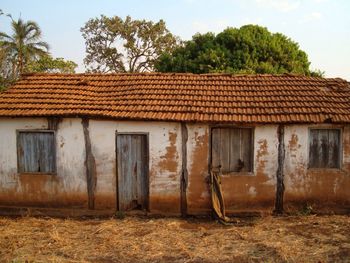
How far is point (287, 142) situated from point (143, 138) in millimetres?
3874

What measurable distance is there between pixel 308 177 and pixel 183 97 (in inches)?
159

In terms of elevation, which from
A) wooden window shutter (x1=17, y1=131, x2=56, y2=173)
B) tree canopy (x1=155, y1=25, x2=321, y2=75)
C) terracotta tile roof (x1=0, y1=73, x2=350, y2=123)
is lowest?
wooden window shutter (x1=17, y1=131, x2=56, y2=173)

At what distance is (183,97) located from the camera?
34.7 ft

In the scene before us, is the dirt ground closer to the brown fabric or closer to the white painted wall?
the brown fabric

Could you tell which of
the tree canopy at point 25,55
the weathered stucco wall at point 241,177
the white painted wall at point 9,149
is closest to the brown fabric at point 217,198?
the weathered stucco wall at point 241,177

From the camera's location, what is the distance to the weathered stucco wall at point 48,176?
10180 mm

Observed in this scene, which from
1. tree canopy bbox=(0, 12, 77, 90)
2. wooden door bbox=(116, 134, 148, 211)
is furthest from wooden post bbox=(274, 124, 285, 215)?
tree canopy bbox=(0, 12, 77, 90)

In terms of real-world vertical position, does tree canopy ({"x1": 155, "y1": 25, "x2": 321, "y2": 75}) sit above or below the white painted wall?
above

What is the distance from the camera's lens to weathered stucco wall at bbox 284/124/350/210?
9.95 meters

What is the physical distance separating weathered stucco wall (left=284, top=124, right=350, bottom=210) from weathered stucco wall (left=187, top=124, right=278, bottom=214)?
0.40 meters

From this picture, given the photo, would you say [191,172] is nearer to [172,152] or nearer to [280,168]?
[172,152]

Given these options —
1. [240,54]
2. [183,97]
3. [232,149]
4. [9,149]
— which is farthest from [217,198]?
[240,54]

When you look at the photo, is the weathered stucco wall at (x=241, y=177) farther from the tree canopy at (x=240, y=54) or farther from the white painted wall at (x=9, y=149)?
the tree canopy at (x=240, y=54)

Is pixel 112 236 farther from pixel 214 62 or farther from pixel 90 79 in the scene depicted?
pixel 214 62
